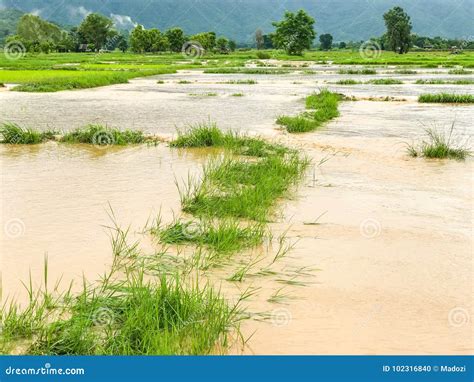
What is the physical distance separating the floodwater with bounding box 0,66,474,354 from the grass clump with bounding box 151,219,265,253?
1.27ft

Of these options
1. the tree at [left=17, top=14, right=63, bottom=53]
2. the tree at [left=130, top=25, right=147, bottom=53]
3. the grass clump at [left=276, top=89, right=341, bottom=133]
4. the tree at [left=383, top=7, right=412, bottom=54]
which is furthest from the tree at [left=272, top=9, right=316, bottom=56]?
the grass clump at [left=276, top=89, right=341, bottom=133]

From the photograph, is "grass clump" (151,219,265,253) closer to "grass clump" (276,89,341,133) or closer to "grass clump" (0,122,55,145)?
"grass clump" (0,122,55,145)

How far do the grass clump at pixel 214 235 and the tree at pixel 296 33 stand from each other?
3081 inches

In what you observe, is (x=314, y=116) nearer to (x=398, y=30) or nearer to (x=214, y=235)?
(x=214, y=235)

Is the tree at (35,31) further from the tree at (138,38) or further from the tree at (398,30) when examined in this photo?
the tree at (398,30)

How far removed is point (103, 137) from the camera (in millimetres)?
12062

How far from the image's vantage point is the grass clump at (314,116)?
45.1 ft

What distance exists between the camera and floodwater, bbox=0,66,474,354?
3986 millimetres

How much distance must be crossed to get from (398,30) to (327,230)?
93487 millimetres

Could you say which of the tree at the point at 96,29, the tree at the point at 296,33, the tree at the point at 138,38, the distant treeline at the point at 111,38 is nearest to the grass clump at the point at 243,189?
the tree at the point at 296,33

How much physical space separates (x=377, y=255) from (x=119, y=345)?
2970 mm

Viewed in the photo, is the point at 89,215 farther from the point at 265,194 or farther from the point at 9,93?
the point at 9,93

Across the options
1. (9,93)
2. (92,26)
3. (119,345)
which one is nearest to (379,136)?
(119,345)

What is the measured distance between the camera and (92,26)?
94.9 metres
